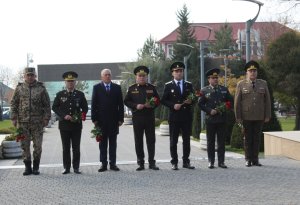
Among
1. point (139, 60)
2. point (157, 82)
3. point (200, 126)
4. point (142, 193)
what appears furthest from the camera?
point (139, 60)

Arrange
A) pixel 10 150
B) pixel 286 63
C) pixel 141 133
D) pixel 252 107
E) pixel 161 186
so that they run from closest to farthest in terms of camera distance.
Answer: pixel 161 186 → pixel 141 133 → pixel 252 107 → pixel 10 150 → pixel 286 63

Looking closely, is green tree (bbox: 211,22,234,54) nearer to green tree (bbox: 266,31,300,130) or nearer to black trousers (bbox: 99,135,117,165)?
green tree (bbox: 266,31,300,130)

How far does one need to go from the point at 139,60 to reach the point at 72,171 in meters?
73.4

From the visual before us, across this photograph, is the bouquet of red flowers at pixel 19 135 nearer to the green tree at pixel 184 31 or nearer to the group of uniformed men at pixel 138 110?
the group of uniformed men at pixel 138 110

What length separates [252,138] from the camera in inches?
468

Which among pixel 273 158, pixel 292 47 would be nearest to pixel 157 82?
pixel 292 47

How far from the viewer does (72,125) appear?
11312 mm

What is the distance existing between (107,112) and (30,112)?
1.47 metres

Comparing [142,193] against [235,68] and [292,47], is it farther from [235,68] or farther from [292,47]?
[235,68]

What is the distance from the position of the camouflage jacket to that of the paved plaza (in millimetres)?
1129

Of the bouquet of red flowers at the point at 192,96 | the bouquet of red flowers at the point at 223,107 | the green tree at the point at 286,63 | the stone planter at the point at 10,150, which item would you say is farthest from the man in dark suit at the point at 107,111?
the green tree at the point at 286,63

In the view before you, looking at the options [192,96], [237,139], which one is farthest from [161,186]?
[237,139]

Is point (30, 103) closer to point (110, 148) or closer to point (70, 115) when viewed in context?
point (70, 115)

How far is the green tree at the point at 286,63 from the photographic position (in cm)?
3703
